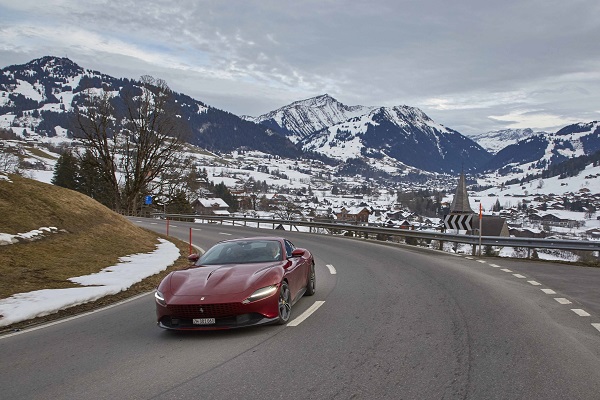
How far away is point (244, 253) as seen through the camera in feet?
26.8

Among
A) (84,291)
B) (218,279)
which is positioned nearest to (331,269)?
(84,291)

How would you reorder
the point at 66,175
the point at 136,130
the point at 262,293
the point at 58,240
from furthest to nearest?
the point at 66,175 → the point at 136,130 → the point at 58,240 → the point at 262,293

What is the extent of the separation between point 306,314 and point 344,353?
2.19 metres

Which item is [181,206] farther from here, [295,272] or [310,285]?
[295,272]

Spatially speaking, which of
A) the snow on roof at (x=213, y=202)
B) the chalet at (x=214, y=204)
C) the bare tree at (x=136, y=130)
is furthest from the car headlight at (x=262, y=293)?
the snow on roof at (x=213, y=202)

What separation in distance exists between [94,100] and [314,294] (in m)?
41.5

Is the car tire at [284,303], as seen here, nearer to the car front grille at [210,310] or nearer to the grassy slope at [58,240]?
the car front grille at [210,310]

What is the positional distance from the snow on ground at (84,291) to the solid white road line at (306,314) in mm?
4184

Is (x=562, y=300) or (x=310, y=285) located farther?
(x=310, y=285)

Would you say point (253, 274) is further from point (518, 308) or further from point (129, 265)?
point (129, 265)

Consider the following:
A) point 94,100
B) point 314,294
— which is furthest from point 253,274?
point 94,100

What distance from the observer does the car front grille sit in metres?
6.21

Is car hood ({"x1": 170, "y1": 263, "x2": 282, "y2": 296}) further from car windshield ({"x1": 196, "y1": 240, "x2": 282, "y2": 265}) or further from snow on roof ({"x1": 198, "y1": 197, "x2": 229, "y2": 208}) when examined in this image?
snow on roof ({"x1": 198, "y1": 197, "x2": 229, "y2": 208})

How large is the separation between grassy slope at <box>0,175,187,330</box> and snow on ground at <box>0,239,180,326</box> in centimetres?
25
